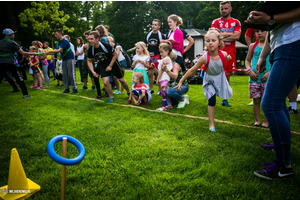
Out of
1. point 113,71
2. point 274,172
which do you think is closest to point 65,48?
point 113,71

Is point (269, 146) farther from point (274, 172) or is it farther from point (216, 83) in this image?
point (216, 83)

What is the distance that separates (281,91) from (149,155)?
5.61 ft

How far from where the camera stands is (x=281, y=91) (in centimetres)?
201

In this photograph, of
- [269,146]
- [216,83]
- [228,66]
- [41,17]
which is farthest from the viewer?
[41,17]

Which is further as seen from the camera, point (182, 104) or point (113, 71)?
point (113, 71)

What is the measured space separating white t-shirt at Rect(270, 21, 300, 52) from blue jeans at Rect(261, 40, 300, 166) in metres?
0.04

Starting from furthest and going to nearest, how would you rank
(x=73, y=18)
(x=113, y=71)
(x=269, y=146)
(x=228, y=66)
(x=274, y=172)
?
1. (x=73, y=18)
2. (x=113, y=71)
3. (x=228, y=66)
4. (x=269, y=146)
5. (x=274, y=172)

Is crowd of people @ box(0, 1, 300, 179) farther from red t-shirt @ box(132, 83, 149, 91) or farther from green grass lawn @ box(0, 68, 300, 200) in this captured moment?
green grass lawn @ box(0, 68, 300, 200)

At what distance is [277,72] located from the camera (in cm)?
202

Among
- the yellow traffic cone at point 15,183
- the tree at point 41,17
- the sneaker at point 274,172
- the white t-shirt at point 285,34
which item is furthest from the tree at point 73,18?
the sneaker at point 274,172

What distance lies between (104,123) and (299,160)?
323 centimetres

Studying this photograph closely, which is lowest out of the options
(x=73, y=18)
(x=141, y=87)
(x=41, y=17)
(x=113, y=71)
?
(x=141, y=87)

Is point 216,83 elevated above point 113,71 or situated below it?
below

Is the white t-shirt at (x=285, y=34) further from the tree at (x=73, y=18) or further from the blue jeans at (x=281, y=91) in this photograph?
the tree at (x=73, y=18)
